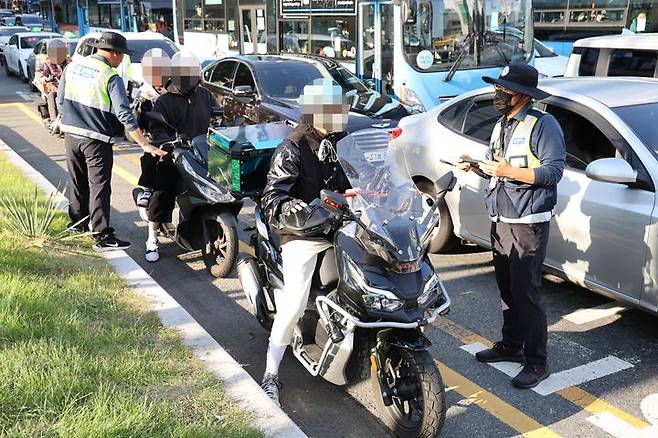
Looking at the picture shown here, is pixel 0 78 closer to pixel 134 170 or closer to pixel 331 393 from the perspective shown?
pixel 134 170

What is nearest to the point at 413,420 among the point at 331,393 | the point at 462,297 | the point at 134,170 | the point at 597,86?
the point at 331,393

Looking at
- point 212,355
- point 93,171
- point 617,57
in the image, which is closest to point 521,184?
point 212,355

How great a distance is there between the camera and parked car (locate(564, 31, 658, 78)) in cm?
767

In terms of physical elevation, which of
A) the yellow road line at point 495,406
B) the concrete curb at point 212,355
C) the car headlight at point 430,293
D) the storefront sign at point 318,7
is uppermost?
the storefront sign at point 318,7

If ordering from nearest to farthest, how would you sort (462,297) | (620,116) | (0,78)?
1. (620,116)
2. (462,297)
3. (0,78)

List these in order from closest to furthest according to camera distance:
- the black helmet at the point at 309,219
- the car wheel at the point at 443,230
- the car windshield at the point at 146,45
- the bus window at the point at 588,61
A: the black helmet at the point at 309,219 → the car wheel at the point at 443,230 → the bus window at the point at 588,61 → the car windshield at the point at 146,45

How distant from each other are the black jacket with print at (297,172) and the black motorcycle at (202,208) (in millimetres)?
1791

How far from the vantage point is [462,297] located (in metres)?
5.46

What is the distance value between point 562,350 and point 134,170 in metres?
7.30

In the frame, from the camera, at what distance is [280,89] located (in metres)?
9.68

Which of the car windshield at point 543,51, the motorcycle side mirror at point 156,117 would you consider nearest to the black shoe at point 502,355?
the motorcycle side mirror at point 156,117

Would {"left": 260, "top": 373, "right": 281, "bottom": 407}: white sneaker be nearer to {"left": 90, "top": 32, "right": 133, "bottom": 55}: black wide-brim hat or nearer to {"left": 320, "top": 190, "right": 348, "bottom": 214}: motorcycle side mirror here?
{"left": 320, "top": 190, "right": 348, "bottom": 214}: motorcycle side mirror

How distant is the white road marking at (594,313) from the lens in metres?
5.02

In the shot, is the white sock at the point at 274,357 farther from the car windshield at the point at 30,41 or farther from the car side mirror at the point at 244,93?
the car windshield at the point at 30,41
